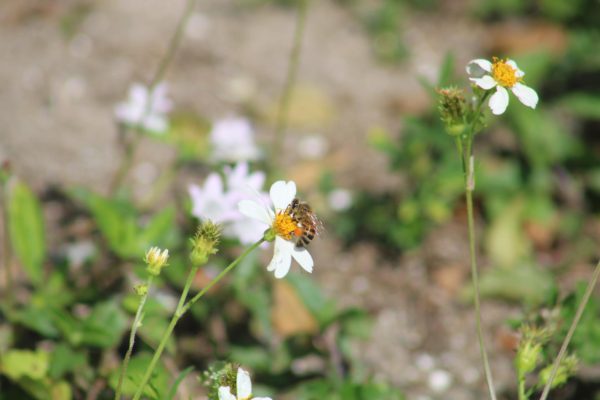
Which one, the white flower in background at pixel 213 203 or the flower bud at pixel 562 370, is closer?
the flower bud at pixel 562 370

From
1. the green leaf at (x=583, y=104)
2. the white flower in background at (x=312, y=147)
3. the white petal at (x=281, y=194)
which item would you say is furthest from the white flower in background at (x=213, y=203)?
the green leaf at (x=583, y=104)

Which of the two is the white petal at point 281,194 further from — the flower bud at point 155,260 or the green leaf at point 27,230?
the green leaf at point 27,230

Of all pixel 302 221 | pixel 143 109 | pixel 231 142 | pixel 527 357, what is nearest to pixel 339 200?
pixel 231 142

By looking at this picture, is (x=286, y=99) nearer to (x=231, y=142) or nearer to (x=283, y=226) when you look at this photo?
(x=231, y=142)

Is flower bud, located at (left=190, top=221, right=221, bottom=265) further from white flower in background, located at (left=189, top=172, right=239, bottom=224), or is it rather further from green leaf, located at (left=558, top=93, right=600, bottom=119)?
green leaf, located at (left=558, top=93, right=600, bottom=119)

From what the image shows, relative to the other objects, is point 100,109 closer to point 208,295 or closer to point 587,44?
point 208,295

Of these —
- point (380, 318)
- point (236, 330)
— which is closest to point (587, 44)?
point (380, 318)
